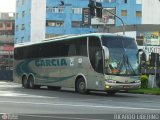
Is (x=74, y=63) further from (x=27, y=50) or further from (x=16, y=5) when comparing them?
(x=16, y=5)

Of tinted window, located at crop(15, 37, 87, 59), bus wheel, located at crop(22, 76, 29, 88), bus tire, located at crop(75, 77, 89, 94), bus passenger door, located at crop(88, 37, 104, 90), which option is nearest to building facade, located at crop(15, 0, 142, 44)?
bus wheel, located at crop(22, 76, 29, 88)

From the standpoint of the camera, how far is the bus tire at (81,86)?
28.9 meters

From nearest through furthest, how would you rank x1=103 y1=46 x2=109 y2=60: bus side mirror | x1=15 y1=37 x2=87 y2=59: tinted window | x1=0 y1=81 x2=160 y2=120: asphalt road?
x1=0 y1=81 x2=160 y2=120: asphalt road → x1=103 y1=46 x2=109 y2=60: bus side mirror → x1=15 y1=37 x2=87 y2=59: tinted window

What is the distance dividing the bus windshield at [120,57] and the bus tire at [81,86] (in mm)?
2425

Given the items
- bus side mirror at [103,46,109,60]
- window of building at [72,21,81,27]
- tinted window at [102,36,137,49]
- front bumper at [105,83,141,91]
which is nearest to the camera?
bus side mirror at [103,46,109,60]

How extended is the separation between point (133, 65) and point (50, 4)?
71.4 m

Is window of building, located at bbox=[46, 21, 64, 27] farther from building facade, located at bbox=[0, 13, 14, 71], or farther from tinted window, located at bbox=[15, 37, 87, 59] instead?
tinted window, located at bbox=[15, 37, 87, 59]

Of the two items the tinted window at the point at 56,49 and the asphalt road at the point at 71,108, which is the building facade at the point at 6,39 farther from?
the asphalt road at the point at 71,108

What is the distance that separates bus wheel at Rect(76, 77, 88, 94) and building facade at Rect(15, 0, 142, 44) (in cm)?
6178

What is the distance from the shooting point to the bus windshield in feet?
88.7

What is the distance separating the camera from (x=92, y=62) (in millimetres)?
27844

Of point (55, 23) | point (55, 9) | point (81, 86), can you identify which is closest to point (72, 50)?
point (81, 86)

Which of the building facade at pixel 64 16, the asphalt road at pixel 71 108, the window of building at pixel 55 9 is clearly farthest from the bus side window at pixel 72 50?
the window of building at pixel 55 9

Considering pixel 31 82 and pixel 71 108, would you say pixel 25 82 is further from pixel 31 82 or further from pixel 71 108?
pixel 71 108
